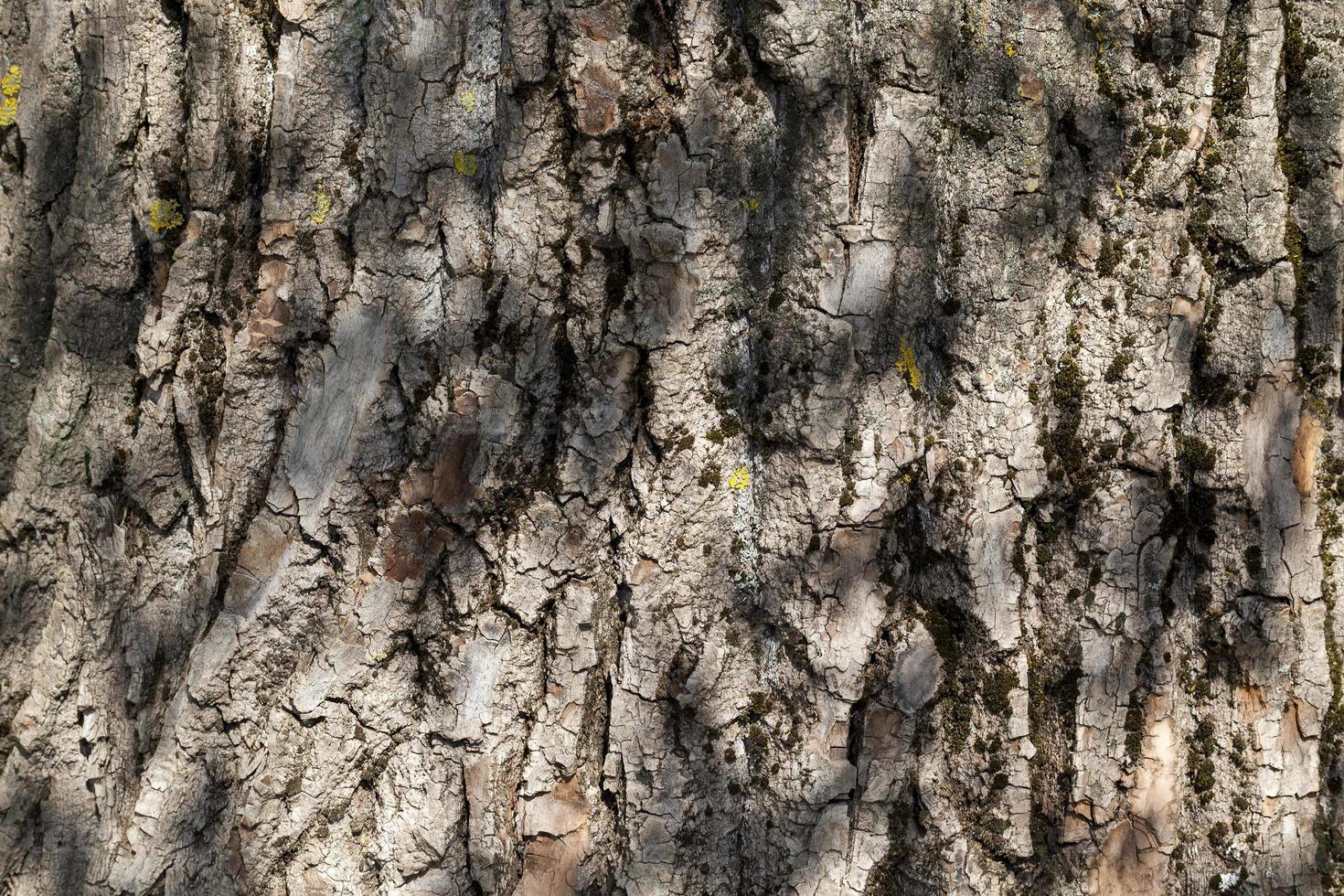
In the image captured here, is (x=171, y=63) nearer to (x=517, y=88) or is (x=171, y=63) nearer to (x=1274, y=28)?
(x=517, y=88)

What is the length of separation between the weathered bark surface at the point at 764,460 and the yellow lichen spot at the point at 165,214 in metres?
0.21

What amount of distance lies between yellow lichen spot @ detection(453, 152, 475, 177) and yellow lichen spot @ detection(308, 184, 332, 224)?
10.3 inches

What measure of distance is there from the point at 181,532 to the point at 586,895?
1112mm

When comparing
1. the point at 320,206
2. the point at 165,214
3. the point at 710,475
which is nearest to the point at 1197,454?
the point at 710,475

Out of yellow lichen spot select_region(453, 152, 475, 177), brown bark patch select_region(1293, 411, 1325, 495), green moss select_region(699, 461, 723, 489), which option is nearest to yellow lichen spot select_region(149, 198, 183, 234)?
yellow lichen spot select_region(453, 152, 475, 177)

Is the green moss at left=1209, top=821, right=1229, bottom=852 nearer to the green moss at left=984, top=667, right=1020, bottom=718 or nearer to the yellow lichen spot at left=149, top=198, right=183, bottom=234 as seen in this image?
the green moss at left=984, top=667, right=1020, bottom=718

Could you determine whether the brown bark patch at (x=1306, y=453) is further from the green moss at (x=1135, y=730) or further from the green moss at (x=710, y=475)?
the green moss at (x=710, y=475)

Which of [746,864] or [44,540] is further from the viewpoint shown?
[44,540]

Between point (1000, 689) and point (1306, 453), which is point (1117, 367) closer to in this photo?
point (1306, 453)

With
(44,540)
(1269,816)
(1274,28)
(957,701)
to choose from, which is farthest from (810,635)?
(44,540)

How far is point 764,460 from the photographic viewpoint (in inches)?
70.0

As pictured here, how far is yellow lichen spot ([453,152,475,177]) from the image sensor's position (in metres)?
1.75

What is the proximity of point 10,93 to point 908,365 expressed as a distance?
205cm

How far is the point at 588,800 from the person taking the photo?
5.86 feet
